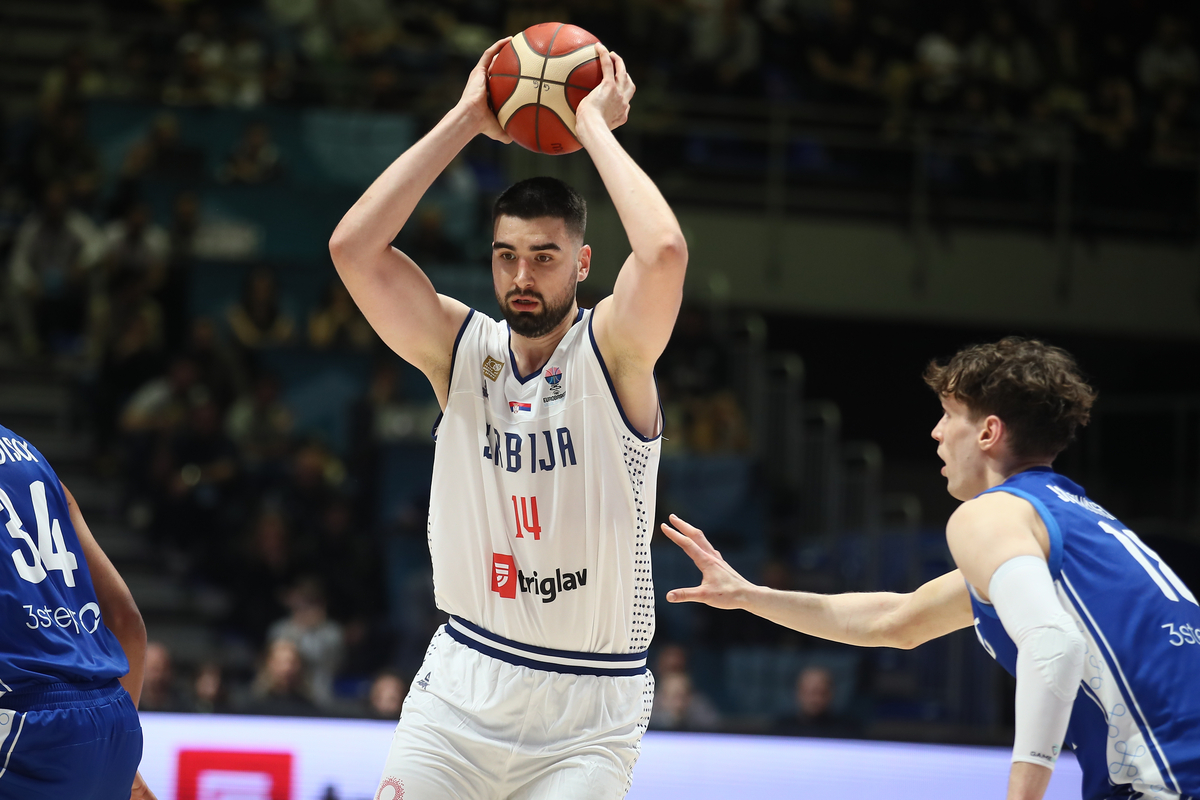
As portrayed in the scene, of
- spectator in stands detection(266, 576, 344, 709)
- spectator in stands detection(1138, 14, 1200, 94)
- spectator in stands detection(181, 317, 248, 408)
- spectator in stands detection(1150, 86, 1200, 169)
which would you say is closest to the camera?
spectator in stands detection(266, 576, 344, 709)

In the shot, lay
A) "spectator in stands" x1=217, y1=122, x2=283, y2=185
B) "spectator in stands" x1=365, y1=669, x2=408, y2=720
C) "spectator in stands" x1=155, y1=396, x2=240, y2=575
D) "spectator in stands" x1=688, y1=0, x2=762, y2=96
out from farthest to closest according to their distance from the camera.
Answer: "spectator in stands" x1=688, y1=0, x2=762, y2=96 < "spectator in stands" x1=217, y1=122, x2=283, y2=185 < "spectator in stands" x1=155, y1=396, x2=240, y2=575 < "spectator in stands" x1=365, y1=669, x2=408, y2=720

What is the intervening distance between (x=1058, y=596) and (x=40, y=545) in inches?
93.9

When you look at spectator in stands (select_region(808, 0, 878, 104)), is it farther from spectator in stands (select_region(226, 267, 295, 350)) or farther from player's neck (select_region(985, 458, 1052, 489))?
player's neck (select_region(985, 458, 1052, 489))

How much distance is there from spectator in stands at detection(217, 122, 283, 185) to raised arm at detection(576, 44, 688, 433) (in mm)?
8449

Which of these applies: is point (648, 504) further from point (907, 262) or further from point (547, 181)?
point (907, 262)

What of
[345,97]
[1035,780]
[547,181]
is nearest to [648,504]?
[547,181]

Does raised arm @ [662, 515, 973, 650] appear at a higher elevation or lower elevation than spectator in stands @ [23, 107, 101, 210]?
lower

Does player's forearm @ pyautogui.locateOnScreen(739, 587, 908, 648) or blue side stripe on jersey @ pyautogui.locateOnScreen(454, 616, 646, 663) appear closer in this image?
blue side stripe on jersey @ pyautogui.locateOnScreen(454, 616, 646, 663)

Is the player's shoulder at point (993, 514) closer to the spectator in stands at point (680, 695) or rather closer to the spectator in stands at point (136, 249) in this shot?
the spectator in stands at point (680, 695)

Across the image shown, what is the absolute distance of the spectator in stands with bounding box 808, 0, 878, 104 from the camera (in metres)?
13.6

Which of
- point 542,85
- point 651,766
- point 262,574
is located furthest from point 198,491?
point 542,85

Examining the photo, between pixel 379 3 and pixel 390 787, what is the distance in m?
11.5

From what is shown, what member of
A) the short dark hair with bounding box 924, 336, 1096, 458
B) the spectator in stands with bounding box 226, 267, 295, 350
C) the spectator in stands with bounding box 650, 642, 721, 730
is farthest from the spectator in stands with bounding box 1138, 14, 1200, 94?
the short dark hair with bounding box 924, 336, 1096, 458

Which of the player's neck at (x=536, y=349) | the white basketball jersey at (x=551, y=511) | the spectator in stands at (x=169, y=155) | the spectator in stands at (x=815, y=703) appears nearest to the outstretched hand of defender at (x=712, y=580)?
the white basketball jersey at (x=551, y=511)
